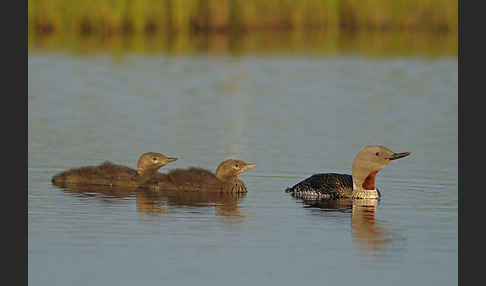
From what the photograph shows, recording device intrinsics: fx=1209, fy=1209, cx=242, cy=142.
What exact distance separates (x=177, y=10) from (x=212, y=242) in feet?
93.7

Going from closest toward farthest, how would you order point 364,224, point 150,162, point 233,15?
point 364,224, point 150,162, point 233,15

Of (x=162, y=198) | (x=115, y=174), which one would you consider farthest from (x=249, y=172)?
(x=162, y=198)

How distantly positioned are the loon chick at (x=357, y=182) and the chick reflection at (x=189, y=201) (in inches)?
27.8

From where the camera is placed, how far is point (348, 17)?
134ft

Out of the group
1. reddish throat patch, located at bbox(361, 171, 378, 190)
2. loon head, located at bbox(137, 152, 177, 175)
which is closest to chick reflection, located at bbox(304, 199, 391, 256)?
reddish throat patch, located at bbox(361, 171, 378, 190)

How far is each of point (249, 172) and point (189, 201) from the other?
1.90 meters

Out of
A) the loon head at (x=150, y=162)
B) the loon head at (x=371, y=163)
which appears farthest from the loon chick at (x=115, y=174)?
the loon head at (x=371, y=163)

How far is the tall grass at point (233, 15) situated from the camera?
36938mm

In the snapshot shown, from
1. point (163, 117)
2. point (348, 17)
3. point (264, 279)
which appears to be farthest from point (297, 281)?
point (348, 17)

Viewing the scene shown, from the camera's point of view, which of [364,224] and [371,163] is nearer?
[364,224]

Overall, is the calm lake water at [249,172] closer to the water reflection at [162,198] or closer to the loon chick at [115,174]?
the water reflection at [162,198]

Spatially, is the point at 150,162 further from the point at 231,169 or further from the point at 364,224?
the point at 364,224

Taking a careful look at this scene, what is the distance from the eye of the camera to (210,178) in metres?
13.2

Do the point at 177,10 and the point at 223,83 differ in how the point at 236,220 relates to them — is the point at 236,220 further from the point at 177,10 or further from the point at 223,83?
the point at 177,10
